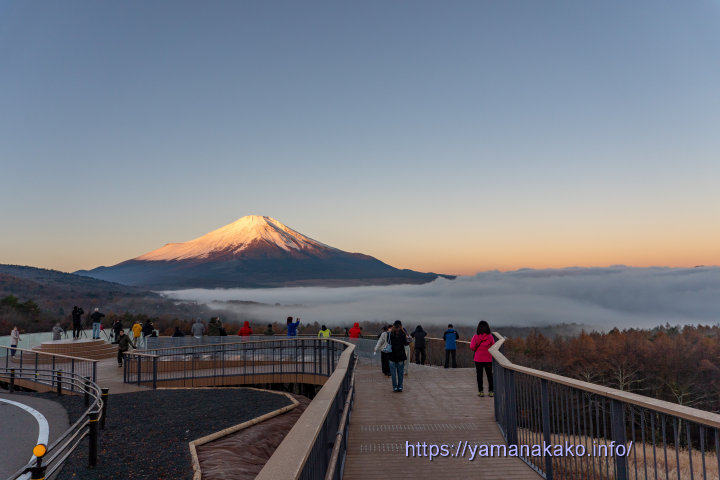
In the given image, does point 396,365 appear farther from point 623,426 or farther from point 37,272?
point 37,272

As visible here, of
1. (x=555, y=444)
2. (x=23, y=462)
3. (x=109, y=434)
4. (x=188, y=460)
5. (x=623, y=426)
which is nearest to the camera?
(x=623, y=426)

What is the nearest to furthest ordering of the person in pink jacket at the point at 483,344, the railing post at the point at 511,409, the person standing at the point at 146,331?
1. the railing post at the point at 511,409
2. the person in pink jacket at the point at 483,344
3. the person standing at the point at 146,331

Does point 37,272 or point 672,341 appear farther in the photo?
point 37,272

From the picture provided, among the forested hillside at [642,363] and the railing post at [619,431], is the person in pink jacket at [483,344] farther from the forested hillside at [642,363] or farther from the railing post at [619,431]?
the forested hillside at [642,363]

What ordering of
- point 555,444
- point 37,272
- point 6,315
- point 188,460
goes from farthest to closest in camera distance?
point 37,272 < point 6,315 < point 188,460 < point 555,444

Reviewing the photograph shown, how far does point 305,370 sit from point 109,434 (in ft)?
26.7

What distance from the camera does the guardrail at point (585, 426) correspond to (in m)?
3.25

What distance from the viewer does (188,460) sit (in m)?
8.73

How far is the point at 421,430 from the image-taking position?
25.7 feet

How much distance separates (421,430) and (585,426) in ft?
11.6

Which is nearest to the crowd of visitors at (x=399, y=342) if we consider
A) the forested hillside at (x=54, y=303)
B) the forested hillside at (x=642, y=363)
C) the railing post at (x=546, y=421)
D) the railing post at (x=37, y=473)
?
the railing post at (x=546, y=421)

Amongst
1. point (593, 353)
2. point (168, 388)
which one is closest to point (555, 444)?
point (168, 388)

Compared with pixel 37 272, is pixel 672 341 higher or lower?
lower

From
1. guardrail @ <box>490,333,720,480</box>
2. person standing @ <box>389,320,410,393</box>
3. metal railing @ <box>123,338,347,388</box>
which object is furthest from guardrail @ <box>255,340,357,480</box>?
metal railing @ <box>123,338,347,388</box>
